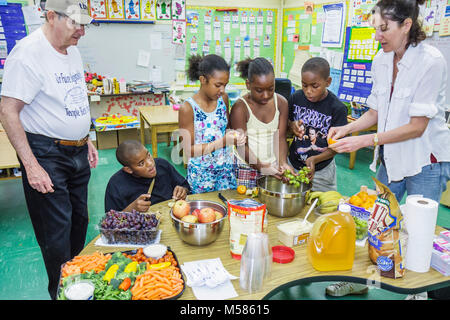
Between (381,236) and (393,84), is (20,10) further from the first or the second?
(381,236)

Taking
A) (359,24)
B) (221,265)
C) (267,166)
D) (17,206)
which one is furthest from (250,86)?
(359,24)

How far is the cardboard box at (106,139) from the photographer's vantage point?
5.91 m

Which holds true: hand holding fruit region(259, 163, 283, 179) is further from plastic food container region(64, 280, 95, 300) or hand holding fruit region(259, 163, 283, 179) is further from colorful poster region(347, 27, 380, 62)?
colorful poster region(347, 27, 380, 62)

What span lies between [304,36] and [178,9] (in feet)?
Answer: 7.69

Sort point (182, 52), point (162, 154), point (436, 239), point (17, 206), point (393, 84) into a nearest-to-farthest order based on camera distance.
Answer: point (436, 239), point (393, 84), point (17, 206), point (162, 154), point (182, 52)

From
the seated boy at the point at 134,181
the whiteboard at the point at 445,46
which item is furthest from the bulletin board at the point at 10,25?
the whiteboard at the point at 445,46

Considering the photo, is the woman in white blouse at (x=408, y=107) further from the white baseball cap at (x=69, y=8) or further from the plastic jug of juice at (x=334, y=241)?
the white baseball cap at (x=69, y=8)

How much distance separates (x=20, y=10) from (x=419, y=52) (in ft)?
18.8

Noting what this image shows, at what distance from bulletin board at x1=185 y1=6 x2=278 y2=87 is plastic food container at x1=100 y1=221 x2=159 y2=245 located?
5214mm

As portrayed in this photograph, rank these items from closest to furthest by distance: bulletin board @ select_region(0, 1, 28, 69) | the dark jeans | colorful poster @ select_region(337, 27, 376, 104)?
the dark jeans < colorful poster @ select_region(337, 27, 376, 104) < bulletin board @ select_region(0, 1, 28, 69)

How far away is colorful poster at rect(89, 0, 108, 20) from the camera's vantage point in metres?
5.64

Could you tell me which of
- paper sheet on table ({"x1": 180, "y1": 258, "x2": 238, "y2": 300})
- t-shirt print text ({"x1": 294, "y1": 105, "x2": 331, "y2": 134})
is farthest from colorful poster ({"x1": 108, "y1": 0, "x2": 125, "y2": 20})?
paper sheet on table ({"x1": 180, "y1": 258, "x2": 238, "y2": 300})

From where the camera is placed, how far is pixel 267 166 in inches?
85.1
